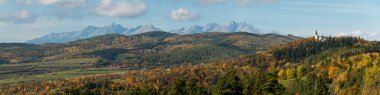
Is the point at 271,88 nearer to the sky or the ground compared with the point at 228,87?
nearer to the sky

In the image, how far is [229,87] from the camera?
11088cm

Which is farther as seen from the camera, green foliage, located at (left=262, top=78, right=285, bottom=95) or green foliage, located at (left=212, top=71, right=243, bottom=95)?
green foliage, located at (left=212, top=71, right=243, bottom=95)

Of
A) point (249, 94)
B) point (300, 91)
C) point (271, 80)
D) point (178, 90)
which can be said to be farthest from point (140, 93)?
point (300, 91)

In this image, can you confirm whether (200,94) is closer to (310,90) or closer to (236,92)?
(236,92)

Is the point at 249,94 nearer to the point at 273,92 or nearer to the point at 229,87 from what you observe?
the point at 229,87

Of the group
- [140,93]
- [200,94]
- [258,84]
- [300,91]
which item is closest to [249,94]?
[258,84]

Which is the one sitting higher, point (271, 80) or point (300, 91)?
point (271, 80)

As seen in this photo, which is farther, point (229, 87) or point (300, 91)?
point (300, 91)

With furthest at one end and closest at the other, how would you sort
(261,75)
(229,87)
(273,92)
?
(261,75), (229,87), (273,92)

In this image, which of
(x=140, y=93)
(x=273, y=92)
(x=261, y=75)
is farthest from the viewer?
(x=140, y=93)

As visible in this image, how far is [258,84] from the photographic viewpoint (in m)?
114

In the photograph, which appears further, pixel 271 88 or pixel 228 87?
pixel 228 87

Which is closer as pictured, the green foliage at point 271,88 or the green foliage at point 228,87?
the green foliage at point 271,88

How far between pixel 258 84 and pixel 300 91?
91.2m
